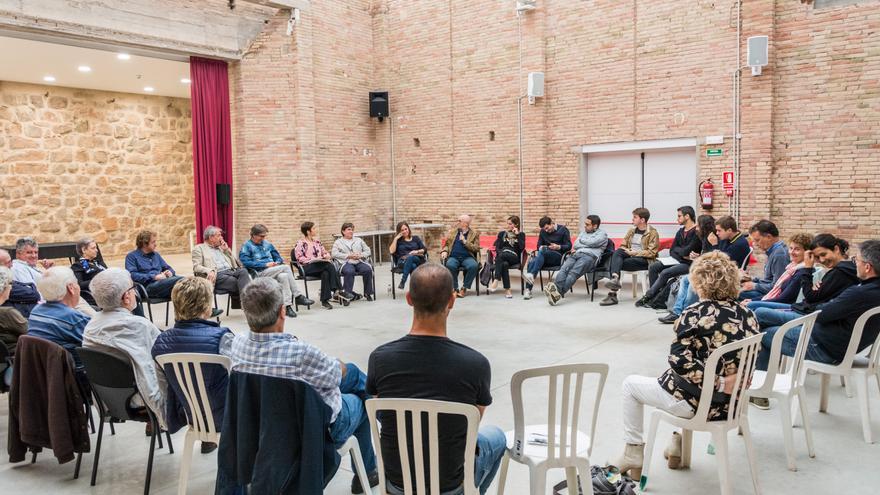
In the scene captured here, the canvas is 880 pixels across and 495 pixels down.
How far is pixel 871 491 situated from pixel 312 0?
1090 cm

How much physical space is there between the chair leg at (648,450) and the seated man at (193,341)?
1.98 m

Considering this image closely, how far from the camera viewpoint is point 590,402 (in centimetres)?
447

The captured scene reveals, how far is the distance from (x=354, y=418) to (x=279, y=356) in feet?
1.70

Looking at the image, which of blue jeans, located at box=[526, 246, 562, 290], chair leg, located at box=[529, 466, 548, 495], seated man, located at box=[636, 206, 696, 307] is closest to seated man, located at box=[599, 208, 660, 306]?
seated man, located at box=[636, 206, 696, 307]

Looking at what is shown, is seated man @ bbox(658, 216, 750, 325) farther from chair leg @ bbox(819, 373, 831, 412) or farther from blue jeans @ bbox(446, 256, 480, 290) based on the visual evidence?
blue jeans @ bbox(446, 256, 480, 290)

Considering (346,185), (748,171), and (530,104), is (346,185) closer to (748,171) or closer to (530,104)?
(530,104)

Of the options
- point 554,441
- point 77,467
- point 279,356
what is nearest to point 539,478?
point 554,441

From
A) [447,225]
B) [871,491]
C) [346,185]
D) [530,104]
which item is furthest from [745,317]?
[346,185]

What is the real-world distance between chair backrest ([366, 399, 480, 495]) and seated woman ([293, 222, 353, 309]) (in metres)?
6.29

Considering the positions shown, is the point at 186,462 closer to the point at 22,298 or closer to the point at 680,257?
the point at 22,298

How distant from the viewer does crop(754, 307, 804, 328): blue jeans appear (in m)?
4.46

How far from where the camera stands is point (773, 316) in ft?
14.9

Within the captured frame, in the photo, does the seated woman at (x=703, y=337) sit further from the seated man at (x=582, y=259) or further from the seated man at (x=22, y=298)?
the seated man at (x=582, y=259)

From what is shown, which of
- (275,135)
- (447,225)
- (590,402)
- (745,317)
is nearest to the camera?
(745,317)
